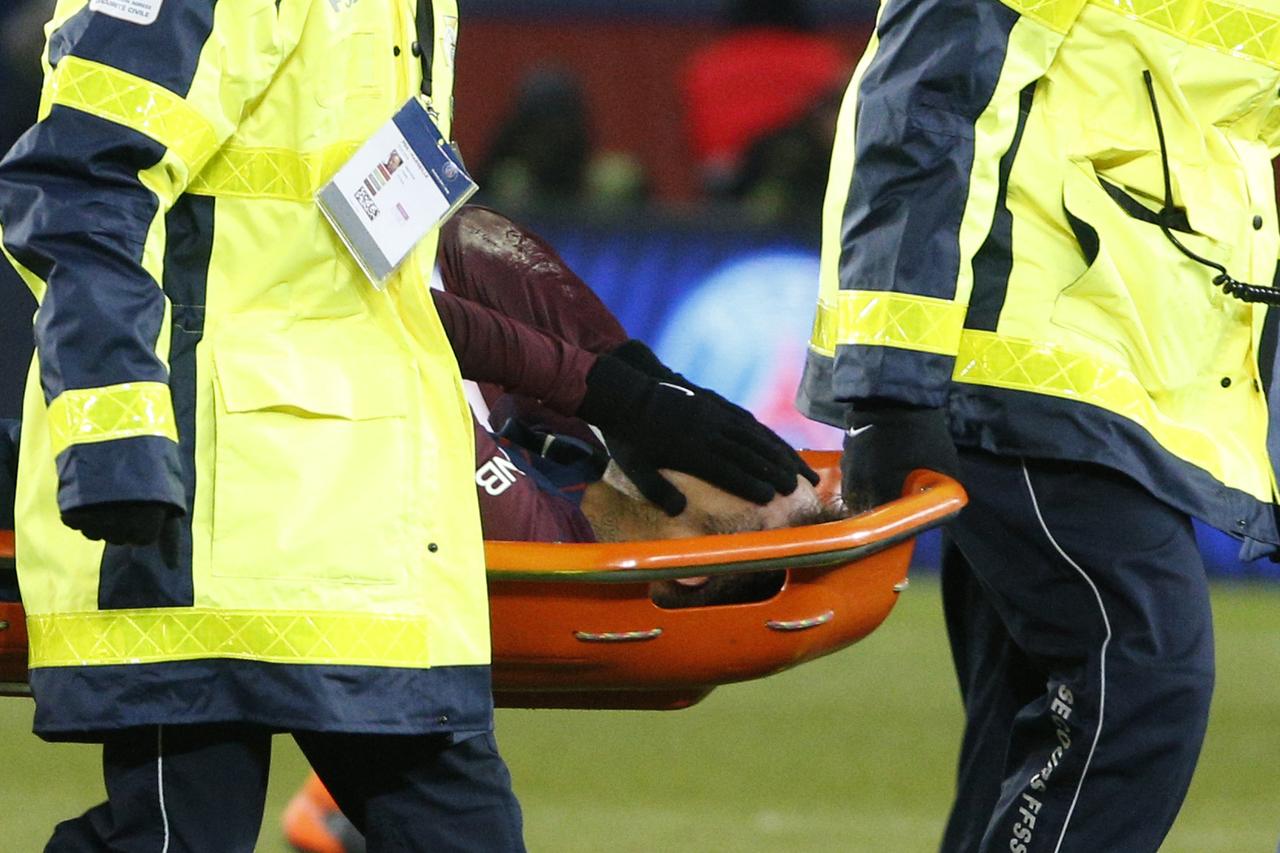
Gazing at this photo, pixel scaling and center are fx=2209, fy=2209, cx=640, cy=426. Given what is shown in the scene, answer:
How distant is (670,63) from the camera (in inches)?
439

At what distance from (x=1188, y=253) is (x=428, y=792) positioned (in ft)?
4.16

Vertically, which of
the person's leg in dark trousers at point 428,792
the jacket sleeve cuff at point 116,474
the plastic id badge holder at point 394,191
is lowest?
the person's leg in dark trousers at point 428,792

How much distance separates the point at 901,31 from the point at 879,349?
449 millimetres

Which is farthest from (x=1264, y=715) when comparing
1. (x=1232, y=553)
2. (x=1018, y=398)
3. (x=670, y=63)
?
(x=670, y=63)

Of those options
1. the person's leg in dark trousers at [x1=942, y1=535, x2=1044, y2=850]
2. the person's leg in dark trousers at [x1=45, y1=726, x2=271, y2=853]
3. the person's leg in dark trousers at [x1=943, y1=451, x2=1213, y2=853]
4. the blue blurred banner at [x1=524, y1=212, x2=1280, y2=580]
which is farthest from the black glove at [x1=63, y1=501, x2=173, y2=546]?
the blue blurred banner at [x1=524, y1=212, x2=1280, y2=580]

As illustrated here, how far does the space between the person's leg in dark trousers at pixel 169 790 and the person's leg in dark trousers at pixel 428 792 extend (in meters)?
0.10

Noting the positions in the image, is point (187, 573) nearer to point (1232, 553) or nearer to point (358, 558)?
point (358, 558)

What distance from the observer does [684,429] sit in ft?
10.2

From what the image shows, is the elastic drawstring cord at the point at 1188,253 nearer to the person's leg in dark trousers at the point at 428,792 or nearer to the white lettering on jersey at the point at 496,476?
the white lettering on jersey at the point at 496,476

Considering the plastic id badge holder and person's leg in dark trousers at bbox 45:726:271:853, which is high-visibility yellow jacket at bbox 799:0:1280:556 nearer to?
the plastic id badge holder

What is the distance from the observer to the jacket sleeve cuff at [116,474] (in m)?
2.31

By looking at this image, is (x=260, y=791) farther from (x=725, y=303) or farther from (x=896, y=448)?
(x=725, y=303)

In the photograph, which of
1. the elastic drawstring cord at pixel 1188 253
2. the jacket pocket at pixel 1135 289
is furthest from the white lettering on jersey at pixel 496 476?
the elastic drawstring cord at pixel 1188 253

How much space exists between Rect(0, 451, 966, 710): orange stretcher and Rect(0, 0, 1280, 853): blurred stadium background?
1417 millimetres
